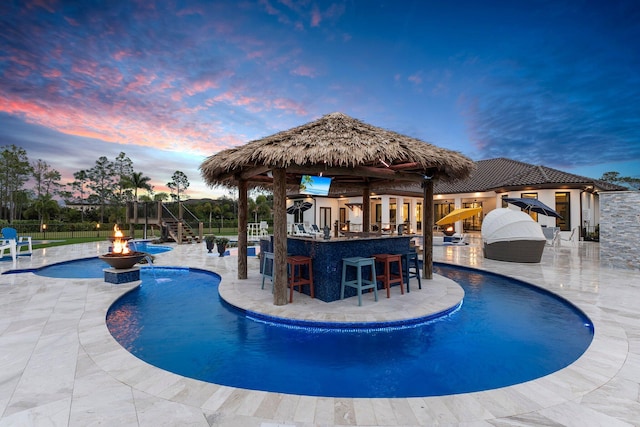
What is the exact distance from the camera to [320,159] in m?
5.11

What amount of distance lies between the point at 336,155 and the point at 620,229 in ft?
32.5

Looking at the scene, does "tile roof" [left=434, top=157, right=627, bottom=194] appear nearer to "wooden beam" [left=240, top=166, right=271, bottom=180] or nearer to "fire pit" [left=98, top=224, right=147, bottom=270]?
"wooden beam" [left=240, top=166, right=271, bottom=180]

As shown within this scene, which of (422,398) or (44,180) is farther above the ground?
(44,180)

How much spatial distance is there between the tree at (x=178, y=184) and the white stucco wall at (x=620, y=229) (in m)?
51.4

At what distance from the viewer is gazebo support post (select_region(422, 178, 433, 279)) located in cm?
748

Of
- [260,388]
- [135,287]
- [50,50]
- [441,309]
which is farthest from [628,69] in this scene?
[50,50]

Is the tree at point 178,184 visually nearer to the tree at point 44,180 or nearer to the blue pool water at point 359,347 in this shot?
the tree at point 44,180

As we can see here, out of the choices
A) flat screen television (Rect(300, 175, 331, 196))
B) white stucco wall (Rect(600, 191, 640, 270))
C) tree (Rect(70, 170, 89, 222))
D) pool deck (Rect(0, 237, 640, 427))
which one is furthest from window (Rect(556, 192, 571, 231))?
tree (Rect(70, 170, 89, 222))

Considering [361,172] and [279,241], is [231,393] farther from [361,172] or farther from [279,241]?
[361,172]

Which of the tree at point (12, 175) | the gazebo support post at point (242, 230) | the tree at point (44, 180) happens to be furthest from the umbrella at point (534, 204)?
the tree at point (44, 180)

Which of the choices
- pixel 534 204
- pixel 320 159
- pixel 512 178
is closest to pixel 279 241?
pixel 320 159

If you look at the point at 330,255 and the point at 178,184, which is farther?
the point at 178,184

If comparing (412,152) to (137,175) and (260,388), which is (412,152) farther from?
(137,175)

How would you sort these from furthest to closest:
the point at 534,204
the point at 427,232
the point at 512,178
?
the point at 512,178
the point at 534,204
the point at 427,232
